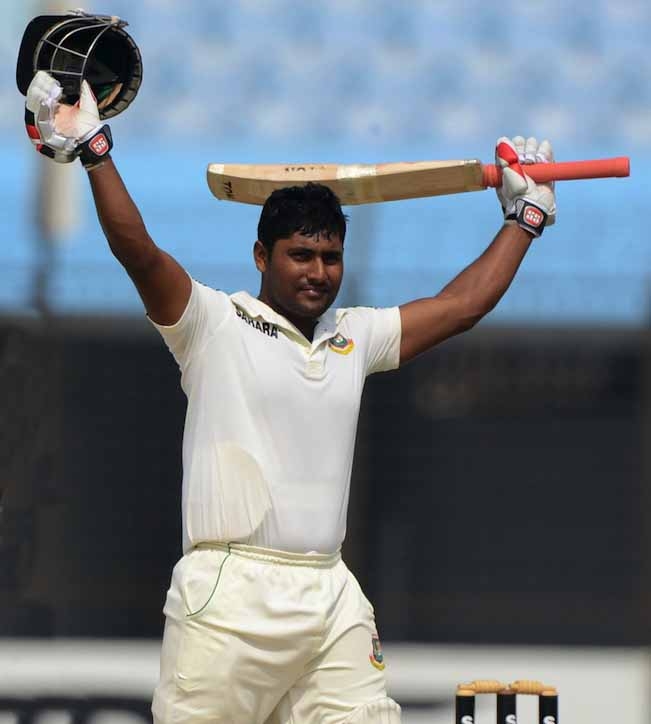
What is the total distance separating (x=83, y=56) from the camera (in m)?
2.54

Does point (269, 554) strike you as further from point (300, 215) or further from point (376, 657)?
point (300, 215)

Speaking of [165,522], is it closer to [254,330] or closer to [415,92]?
[254,330]

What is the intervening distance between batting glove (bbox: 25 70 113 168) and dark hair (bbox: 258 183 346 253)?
1.15 ft

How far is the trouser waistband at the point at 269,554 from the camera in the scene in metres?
2.52

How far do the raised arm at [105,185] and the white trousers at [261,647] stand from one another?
1.53 ft

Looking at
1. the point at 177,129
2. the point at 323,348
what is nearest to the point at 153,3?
the point at 177,129

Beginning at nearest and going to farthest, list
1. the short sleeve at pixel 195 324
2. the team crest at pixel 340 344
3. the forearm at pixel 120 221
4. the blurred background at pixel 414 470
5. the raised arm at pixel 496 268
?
the forearm at pixel 120 221, the short sleeve at pixel 195 324, the team crest at pixel 340 344, the raised arm at pixel 496 268, the blurred background at pixel 414 470

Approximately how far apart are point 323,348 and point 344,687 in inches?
24.3

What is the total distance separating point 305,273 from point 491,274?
44cm

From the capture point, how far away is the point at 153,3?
30.7 ft

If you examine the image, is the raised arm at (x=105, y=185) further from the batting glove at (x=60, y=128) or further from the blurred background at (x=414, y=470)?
the blurred background at (x=414, y=470)

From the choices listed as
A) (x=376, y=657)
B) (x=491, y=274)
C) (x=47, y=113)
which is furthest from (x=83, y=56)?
(x=376, y=657)

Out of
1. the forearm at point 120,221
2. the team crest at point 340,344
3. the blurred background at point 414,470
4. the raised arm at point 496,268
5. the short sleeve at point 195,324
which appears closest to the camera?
the forearm at point 120,221

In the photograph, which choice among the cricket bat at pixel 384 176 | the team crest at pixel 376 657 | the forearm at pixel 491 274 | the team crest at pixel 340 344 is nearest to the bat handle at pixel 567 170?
the cricket bat at pixel 384 176
